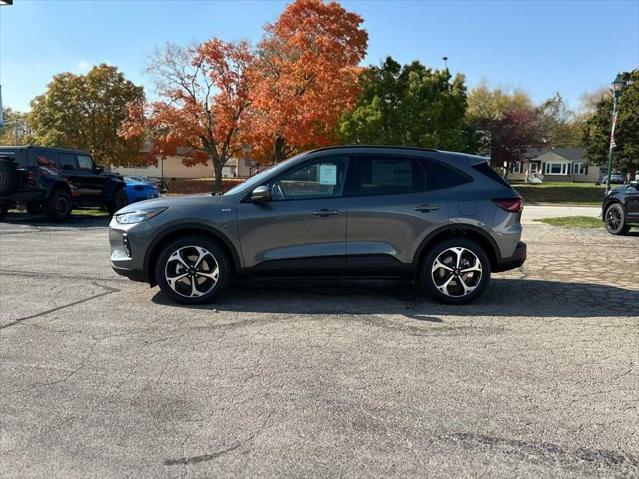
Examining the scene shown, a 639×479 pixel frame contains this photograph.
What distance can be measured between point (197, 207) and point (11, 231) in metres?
9.43

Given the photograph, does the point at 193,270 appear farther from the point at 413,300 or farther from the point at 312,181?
the point at 413,300

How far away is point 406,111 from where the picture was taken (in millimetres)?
28875

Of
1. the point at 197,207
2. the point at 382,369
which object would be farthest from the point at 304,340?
the point at 197,207

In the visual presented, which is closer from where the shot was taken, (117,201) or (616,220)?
(616,220)

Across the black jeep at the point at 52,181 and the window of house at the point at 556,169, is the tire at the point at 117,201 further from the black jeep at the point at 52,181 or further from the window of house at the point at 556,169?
the window of house at the point at 556,169

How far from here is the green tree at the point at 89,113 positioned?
42.3 meters

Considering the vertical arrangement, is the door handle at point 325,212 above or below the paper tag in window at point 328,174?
below

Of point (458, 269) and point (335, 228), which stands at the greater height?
point (335, 228)

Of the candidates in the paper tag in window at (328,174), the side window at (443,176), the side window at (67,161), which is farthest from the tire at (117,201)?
the side window at (443,176)

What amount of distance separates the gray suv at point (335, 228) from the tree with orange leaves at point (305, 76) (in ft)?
68.2

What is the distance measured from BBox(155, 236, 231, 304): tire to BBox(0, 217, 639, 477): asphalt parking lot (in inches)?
8.5

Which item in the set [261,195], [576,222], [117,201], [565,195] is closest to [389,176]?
[261,195]

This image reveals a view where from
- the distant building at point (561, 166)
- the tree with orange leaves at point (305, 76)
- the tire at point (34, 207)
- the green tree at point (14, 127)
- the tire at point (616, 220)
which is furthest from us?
the distant building at point (561, 166)

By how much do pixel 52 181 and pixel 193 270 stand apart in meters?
11.0
